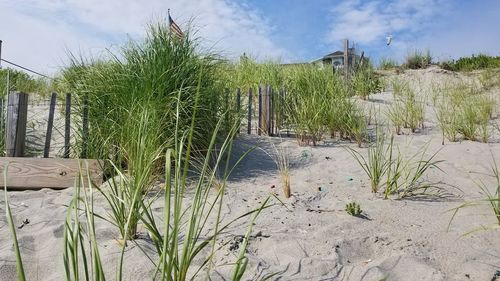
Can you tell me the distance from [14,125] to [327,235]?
3.28 m

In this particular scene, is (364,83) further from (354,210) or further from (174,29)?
(354,210)

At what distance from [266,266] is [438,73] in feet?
43.1

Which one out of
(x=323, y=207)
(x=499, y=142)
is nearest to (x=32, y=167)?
(x=323, y=207)

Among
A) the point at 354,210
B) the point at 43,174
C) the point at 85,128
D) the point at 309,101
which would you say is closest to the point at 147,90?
the point at 85,128

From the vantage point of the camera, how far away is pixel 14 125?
402 cm

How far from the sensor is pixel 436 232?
2.43m

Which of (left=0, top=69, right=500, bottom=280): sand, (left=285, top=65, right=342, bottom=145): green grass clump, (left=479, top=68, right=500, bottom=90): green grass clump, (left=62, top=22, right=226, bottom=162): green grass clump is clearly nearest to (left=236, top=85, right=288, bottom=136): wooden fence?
(left=285, top=65, right=342, bottom=145): green grass clump

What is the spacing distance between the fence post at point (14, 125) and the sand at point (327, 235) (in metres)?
0.72

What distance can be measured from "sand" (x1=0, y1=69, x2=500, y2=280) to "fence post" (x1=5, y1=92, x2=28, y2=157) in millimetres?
722

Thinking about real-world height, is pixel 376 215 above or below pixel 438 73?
below

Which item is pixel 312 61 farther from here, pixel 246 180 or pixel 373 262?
pixel 373 262

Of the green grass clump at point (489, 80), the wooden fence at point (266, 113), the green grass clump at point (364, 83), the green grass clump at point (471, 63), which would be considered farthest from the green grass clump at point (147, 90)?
the green grass clump at point (471, 63)

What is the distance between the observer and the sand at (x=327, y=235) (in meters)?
1.97

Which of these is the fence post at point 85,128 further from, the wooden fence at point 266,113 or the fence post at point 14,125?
the wooden fence at point 266,113
